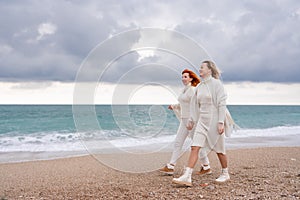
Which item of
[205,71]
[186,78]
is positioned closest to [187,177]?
[205,71]

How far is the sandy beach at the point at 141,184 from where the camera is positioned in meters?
4.93

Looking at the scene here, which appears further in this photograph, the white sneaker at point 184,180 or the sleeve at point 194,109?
the sleeve at point 194,109

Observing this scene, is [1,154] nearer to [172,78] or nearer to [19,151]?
[19,151]

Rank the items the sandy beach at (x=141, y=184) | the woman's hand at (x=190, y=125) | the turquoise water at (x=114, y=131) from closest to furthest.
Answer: the sandy beach at (x=141, y=184) → the woman's hand at (x=190, y=125) → the turquoise water at (x=114, y=131)

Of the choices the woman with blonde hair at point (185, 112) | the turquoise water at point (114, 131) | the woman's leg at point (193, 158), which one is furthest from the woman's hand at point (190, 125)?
the turquoise water at point (114, 131)

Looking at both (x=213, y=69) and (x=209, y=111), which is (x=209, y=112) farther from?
(x=213, y=69)

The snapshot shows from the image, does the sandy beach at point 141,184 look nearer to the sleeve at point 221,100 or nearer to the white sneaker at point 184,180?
the white sneaker at point 184,180

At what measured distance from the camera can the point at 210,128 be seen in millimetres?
5531

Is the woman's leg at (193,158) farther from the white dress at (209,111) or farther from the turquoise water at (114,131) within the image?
the turquoise water at (114,131)

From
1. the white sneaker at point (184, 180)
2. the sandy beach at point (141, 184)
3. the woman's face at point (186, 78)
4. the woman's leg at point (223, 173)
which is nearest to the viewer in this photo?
the sandy beach at point (141, 184)

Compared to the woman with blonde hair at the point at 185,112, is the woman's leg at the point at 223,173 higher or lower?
lower

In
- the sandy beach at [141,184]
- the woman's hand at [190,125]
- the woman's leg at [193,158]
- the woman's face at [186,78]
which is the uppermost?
the woman's face at [186,78]

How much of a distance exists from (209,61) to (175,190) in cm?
218

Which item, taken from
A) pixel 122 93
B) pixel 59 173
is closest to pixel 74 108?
pixel 122 93
